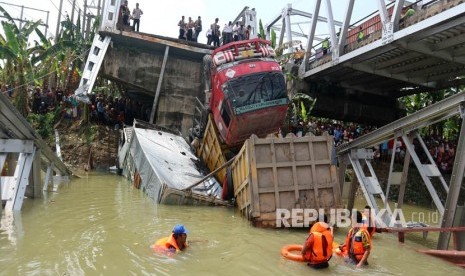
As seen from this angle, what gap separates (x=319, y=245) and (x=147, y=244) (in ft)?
9.45

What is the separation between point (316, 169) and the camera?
8.98m

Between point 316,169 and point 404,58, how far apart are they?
8.06 metres

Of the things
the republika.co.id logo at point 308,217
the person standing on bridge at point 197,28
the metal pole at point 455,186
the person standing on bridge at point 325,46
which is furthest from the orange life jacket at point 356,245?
the person standing on bridge at point 197,28

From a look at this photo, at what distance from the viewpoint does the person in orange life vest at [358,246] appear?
6.43m

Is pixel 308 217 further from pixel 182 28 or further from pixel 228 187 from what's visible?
pixel 182 28

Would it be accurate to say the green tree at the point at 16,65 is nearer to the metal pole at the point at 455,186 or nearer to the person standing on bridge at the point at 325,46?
the person standing on bridge at the point at 325,46

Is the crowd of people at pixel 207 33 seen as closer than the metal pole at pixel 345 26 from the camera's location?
No

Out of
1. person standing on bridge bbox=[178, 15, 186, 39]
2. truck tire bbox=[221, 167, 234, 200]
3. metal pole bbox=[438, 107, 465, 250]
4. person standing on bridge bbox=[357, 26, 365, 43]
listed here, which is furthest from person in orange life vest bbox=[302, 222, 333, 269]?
person standing on bridge bbox=[178, 15, 186, 39]

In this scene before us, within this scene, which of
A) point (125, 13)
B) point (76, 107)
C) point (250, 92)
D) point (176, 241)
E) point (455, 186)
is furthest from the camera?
point (76, 107)

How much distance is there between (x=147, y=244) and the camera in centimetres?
705

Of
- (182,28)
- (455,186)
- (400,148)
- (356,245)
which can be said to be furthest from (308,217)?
(182,28)

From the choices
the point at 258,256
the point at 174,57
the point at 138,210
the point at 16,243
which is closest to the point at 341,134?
the point at 174,57

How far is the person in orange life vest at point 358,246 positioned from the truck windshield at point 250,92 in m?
5.49

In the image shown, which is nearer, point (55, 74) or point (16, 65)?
point (16, 65)
